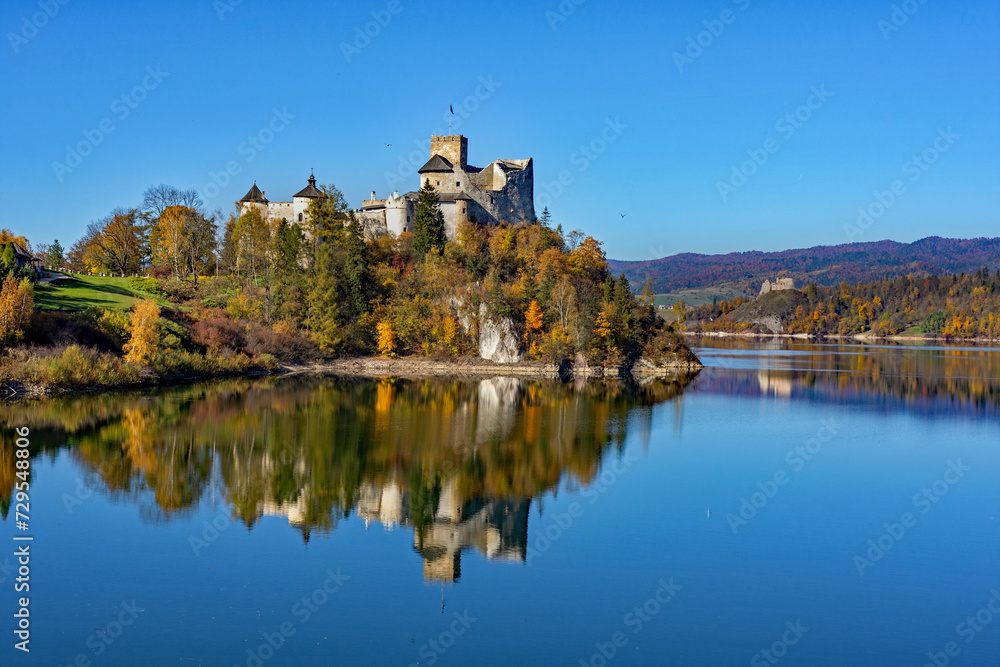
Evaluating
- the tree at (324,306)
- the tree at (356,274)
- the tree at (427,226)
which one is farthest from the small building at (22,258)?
the tree at (427,226)

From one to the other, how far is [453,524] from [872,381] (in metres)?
37.3

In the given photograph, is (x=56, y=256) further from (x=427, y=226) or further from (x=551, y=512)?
(x=551, y=512)

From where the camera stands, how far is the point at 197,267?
2270 inches

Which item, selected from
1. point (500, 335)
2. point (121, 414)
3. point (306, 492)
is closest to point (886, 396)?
point (500, 335)

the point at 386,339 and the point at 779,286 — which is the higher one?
the point at 779,286

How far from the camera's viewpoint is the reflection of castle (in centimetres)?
1383

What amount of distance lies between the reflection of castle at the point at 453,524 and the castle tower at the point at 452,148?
40.4 metres

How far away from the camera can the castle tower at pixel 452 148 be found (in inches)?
2191

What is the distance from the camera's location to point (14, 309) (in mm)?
33438

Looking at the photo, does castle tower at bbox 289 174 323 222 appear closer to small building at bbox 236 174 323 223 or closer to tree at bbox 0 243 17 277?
small building at bbox 236 174 323 223

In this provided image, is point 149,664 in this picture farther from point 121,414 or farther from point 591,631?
point 121,414

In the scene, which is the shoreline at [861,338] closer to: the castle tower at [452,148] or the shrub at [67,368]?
the castle tower at [452,148]

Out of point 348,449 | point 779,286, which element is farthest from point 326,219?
point 779,286

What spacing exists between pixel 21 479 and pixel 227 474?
450 centimetres
